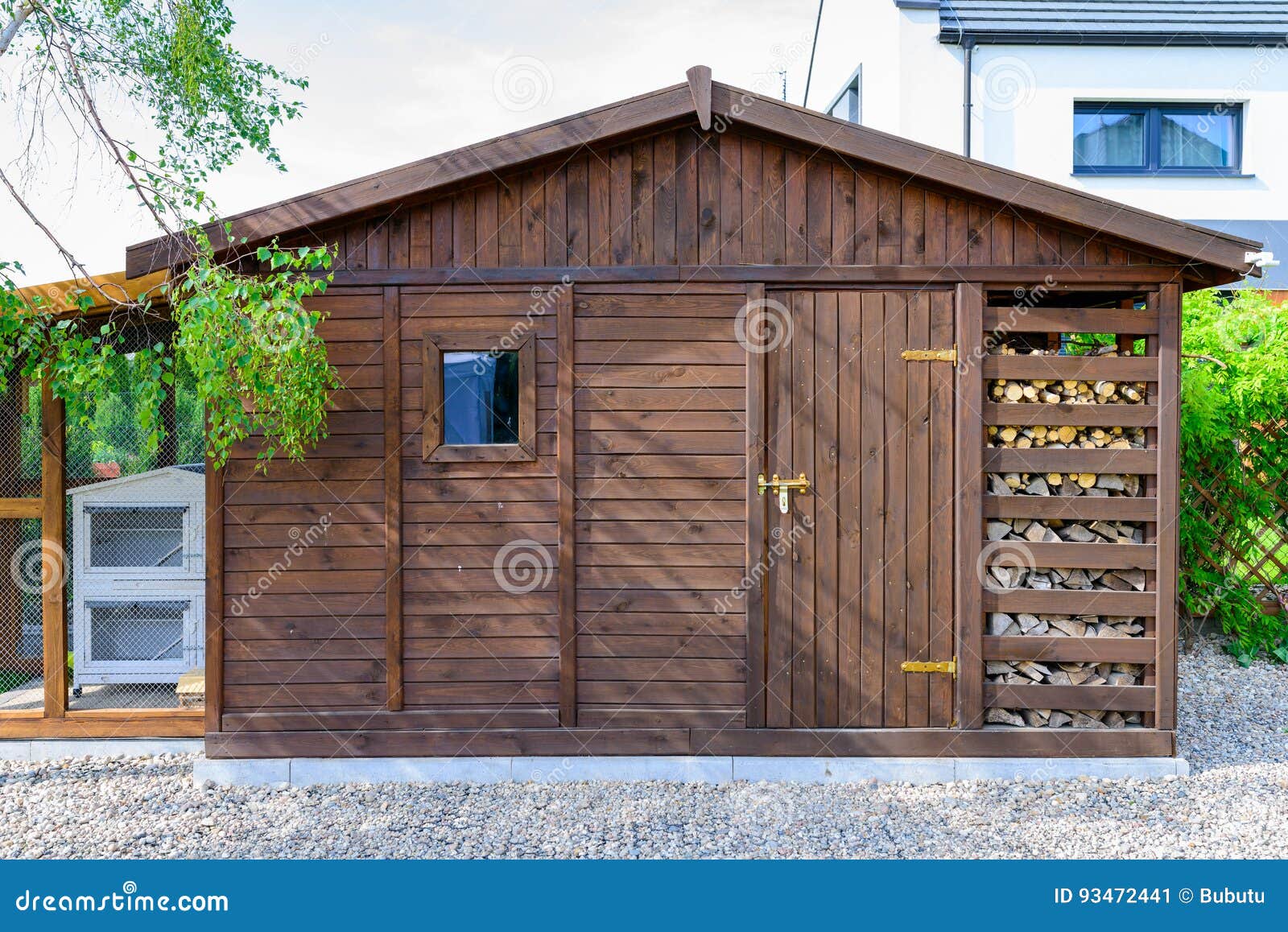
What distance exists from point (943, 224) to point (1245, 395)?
3.44 m

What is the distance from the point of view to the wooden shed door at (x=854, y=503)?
175 inches

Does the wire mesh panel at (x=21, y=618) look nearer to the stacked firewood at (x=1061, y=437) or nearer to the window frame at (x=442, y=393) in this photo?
the window frame at (x=442, y=393)

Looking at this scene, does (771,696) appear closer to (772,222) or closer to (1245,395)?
(772,222)

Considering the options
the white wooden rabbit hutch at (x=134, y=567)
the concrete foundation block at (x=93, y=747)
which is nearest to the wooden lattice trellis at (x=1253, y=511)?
the white wooden rabbit hutch at (x=134, y=567)

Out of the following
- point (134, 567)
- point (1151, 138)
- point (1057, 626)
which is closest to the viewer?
point (1057, 626)

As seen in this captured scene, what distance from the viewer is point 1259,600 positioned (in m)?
6.61

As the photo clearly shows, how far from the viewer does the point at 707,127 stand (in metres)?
4.29

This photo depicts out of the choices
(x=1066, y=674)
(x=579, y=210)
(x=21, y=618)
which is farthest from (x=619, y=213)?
(x=21, y=618)

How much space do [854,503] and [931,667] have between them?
2.98 feet

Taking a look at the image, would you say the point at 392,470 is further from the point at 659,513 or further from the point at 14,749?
the point at 14,749

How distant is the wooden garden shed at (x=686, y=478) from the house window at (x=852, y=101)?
8.22m

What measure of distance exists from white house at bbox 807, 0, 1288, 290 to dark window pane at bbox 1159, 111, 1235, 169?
0.06 feet

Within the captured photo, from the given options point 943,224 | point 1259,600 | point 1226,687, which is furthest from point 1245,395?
point 943,224

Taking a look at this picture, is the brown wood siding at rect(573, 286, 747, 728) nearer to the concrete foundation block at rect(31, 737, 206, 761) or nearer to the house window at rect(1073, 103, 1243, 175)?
the concrete foundation block at rect(31, 737, 206, 761)
